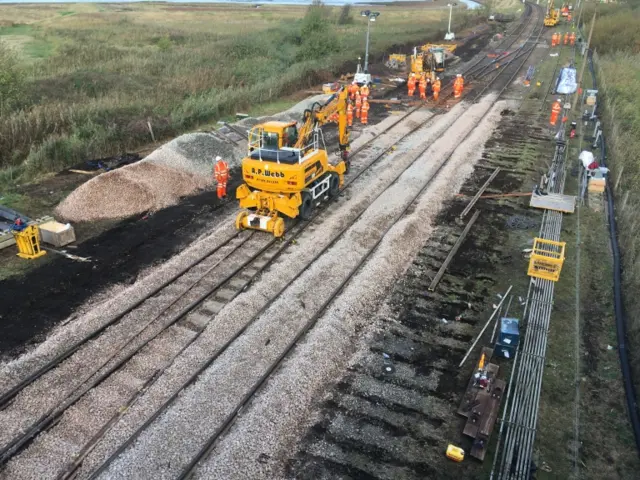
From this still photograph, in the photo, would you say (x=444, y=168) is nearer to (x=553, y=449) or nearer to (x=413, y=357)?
(x=413, y=357)

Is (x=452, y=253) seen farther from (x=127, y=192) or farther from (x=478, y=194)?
(x=127, y=192)

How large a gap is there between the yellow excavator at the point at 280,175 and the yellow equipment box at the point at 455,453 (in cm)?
757

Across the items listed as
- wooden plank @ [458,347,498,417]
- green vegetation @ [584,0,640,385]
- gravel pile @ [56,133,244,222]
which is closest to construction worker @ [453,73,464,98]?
green vegetation @ [584,0,640,385]

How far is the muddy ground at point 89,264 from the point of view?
10.4 metres

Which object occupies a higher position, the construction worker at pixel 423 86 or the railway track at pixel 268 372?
the construction worker at pixel 423 86

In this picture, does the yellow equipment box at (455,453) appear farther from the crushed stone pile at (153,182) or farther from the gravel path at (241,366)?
the crushed stone pile at (153,182)

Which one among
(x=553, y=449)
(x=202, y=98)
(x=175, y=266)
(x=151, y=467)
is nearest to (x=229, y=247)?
(x=175, y=266)

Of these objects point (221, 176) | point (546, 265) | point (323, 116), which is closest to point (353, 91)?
point (323, 116)

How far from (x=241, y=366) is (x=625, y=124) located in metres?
21.6

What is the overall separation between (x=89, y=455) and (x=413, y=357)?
5.80 m

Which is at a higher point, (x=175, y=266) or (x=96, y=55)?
(x=96, y=55)

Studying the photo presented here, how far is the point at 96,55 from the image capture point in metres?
36.4

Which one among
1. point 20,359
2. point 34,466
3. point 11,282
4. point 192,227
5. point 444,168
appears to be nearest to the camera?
point 34,466

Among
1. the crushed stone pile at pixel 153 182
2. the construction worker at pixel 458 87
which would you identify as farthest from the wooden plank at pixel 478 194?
the construction worker at pixel 458 87
